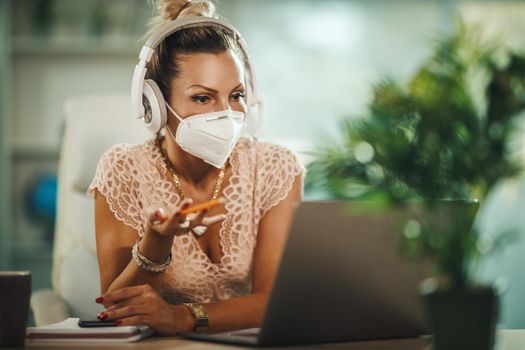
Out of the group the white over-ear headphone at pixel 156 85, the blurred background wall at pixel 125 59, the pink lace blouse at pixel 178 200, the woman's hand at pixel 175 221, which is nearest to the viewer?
the woman's hand at pixel 175 221

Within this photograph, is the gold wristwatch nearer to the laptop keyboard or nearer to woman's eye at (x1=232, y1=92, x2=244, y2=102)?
the laptop keyboard

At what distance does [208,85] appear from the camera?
5.08 ft

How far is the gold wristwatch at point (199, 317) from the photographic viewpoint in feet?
4.07

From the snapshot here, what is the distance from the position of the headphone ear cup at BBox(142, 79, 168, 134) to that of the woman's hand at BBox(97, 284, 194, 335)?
0.42m

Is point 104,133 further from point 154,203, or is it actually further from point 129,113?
point 154,203

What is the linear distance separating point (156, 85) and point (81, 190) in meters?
0.49

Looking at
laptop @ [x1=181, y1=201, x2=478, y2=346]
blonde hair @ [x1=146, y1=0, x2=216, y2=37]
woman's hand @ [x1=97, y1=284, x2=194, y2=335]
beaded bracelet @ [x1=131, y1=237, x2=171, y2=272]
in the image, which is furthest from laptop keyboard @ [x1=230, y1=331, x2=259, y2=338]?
blonde hair @ [x1=146, y1=0, x2=216, y2=37]

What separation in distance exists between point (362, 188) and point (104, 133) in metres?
1.29

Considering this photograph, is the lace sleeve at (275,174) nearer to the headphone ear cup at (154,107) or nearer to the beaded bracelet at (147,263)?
the headphone ear cup at (154,107)

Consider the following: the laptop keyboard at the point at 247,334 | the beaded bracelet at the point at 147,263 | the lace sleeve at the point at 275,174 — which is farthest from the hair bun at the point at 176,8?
the laptop keyboard at the point at 247,334

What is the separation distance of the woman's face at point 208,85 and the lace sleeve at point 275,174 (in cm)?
19

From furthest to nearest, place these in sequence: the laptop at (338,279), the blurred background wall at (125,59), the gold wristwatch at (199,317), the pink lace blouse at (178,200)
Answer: the blurred background wall at (125,59), the pink lace blouse at (178,200), the gold wristwatch at (199,317), the laptop at (338,279)

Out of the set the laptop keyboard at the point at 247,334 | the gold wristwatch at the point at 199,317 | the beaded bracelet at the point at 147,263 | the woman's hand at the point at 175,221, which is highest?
the woman's hand at the point at 175,221

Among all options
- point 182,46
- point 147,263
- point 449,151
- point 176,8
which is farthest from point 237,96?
point 449,151
